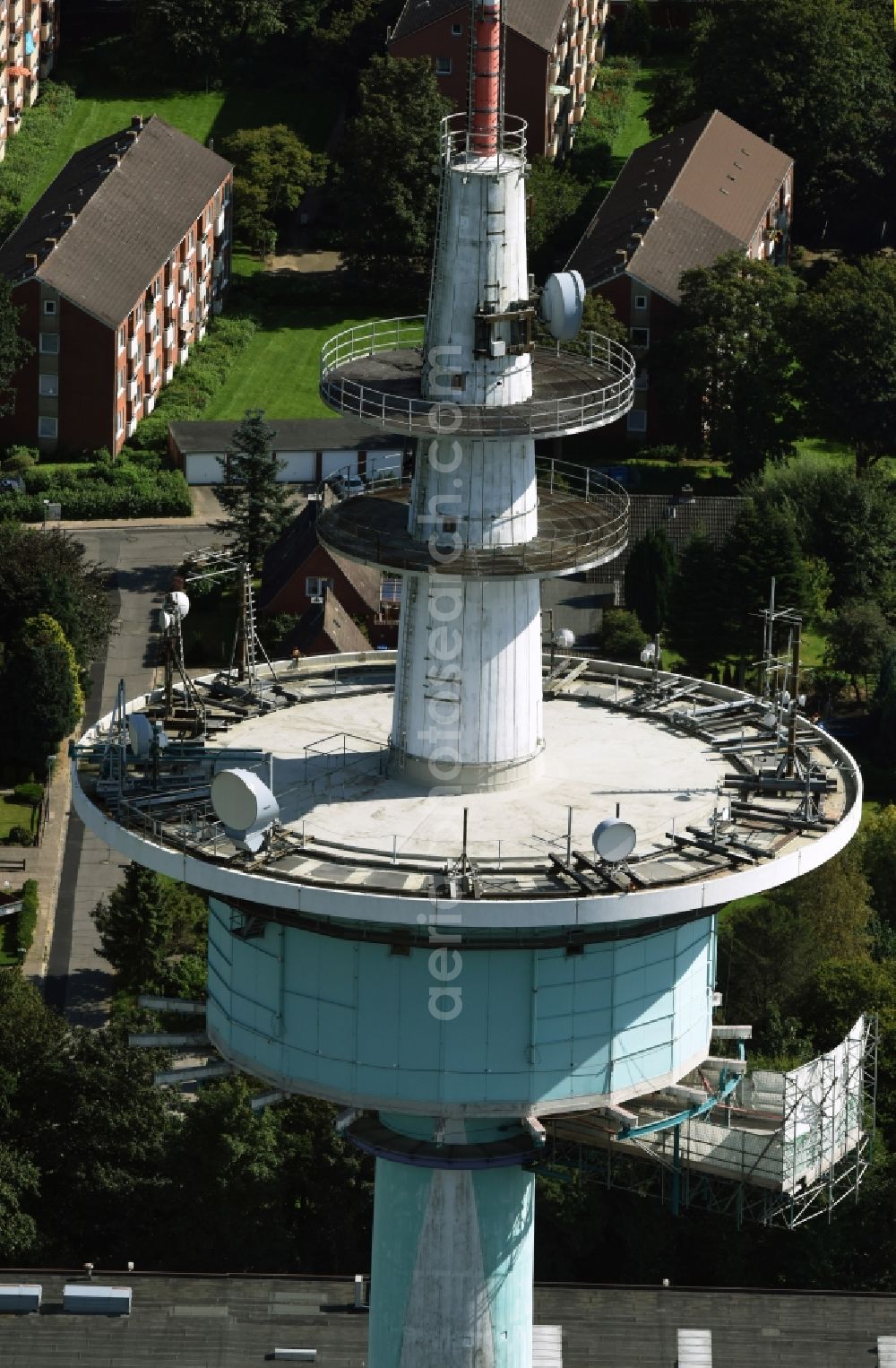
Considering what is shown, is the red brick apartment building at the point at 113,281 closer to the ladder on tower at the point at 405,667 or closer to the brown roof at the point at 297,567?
the brown roof at the point at 297,567

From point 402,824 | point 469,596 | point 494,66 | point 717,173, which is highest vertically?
point 717,173

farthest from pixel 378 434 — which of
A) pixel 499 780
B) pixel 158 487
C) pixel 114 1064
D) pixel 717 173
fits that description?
pixel 499 780

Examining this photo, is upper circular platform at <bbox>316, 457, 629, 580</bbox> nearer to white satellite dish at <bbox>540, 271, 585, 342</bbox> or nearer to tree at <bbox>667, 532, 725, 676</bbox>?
white satellite dish at <bbox>540, 271, 585, 342</bbox>

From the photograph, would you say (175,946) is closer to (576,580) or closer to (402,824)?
(576,580)

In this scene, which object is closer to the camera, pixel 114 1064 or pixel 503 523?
pixel 503 523

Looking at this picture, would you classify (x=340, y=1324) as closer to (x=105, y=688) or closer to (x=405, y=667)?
(x=405, y=667)

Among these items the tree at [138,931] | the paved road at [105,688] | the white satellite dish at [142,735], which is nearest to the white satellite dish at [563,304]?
the white satellite dish at [142,735]
